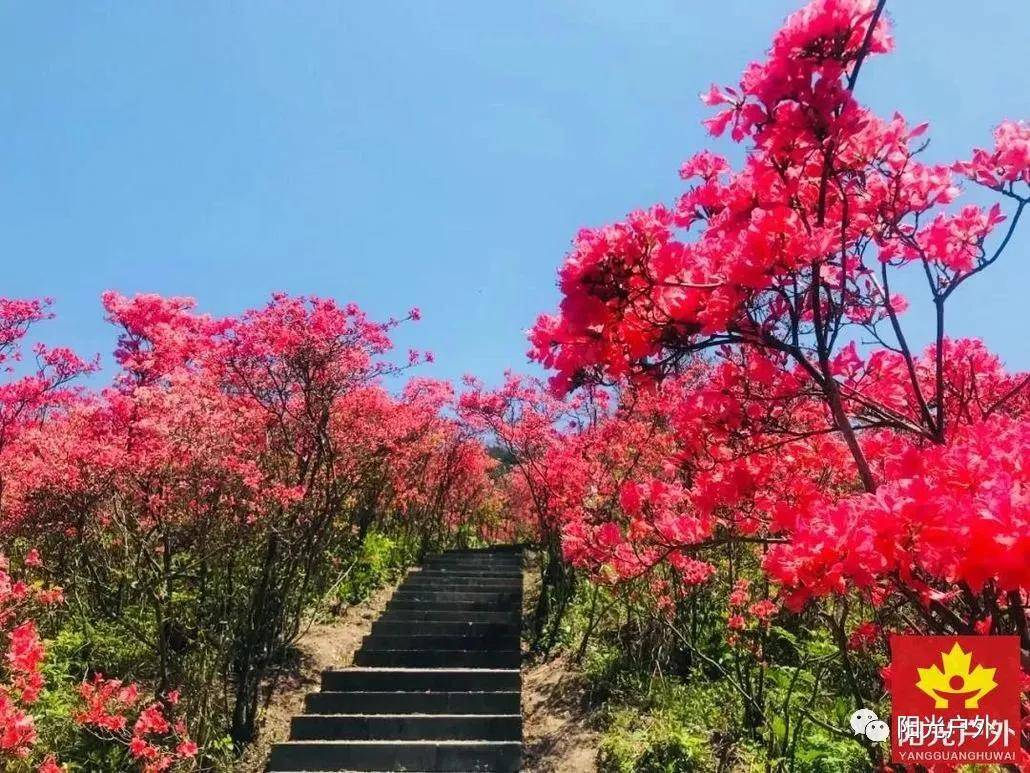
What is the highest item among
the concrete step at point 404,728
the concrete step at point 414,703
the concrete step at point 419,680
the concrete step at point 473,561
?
the concrete step at point 473,561

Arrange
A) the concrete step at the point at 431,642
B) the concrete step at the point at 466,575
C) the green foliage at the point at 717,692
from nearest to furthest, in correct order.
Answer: the green foliage at the point at 717,692
the concrete step at the point at 431,642
the concrete step at the point at 466,575

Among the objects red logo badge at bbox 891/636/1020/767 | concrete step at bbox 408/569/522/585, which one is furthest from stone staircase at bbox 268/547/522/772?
red logo badge at bbox 891/636/1020/767

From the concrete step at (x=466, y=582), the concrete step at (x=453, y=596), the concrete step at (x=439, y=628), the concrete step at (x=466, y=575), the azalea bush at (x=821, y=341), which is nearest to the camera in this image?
the azalea bush at (x=821, y=341)

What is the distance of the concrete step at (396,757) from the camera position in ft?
18.7

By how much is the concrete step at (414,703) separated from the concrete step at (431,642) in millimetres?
1616

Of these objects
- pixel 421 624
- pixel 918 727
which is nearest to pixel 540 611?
pixel 421 624

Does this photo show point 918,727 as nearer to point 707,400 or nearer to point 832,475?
point 707,400

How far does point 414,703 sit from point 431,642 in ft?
5.67

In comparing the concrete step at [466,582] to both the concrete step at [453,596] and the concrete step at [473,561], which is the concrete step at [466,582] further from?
the concrete step at [473,561]

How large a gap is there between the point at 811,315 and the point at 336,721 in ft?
17.9

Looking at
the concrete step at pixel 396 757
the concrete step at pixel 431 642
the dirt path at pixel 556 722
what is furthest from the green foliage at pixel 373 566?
the concrete step at pixel 396 757

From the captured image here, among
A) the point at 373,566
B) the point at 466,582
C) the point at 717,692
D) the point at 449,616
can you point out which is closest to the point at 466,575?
the point at 466,582

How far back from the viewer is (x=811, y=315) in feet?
8.50

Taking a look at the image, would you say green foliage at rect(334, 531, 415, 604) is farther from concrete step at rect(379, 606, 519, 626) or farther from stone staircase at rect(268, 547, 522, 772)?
concrete step at rect(379, 606, 519, 626)
